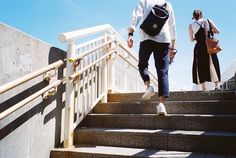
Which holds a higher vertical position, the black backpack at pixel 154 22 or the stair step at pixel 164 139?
the black backpack at pixel 154 22

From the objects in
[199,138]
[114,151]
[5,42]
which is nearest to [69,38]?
[5,42]

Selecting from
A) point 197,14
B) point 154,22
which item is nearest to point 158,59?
point 154,22

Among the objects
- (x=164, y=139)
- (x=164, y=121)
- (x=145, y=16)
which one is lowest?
(x=164, y=139)

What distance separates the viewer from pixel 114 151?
8.57ft

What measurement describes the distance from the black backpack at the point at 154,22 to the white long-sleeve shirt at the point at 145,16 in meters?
0.07

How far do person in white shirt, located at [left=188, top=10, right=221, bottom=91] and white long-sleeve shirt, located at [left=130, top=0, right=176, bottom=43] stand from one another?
4.07 feet

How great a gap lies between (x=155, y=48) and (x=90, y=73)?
3.77 feet

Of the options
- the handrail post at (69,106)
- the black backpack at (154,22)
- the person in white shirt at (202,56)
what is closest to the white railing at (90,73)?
the handrail post at (69,106)

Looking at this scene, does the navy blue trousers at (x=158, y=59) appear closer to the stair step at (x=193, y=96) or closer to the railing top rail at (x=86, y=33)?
the stair step at (x=193, y=96)

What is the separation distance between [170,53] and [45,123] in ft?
6.20

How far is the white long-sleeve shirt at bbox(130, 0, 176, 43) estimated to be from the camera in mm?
3109

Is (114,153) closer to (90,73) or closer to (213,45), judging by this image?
(90,73)

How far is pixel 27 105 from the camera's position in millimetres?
2494

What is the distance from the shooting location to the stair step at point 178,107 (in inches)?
122
